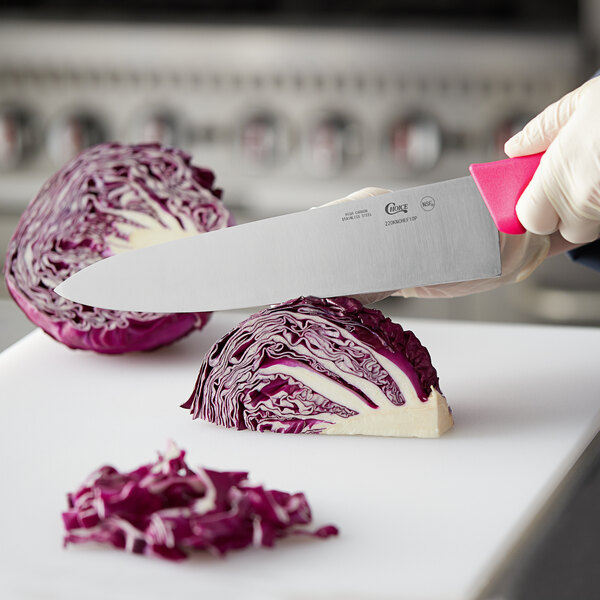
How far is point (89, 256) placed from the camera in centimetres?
152

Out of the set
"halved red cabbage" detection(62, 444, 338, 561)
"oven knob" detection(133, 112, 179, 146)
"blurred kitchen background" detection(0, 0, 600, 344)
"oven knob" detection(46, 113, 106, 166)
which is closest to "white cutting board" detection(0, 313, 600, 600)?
"halved red cabbage" detection(62, 444, 338, 561)

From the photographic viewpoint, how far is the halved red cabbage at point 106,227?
1.51 metres

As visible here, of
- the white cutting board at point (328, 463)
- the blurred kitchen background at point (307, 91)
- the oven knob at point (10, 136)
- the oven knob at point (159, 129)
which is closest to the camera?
the white cutting board at point (328, 463)

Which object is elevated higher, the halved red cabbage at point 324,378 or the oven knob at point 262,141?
the halved red cabbage at point 324,378

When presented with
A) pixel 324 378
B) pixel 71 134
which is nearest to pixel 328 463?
pixel 324 378

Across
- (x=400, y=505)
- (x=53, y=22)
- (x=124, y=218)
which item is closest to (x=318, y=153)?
(x=53, y=22)

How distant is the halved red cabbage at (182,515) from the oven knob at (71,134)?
234 centimetres

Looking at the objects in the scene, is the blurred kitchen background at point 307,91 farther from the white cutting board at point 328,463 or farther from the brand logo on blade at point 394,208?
the brand logo on blade at point 394,208

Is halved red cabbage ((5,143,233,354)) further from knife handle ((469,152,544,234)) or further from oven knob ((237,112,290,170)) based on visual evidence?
oven knob ((237,112,290,170))

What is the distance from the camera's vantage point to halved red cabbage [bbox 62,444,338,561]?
95 cm

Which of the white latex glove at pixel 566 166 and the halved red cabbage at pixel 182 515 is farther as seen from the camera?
the white latex glove at pixel 566 166

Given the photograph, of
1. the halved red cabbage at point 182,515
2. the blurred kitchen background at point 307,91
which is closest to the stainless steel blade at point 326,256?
the halved red cabbage at point 182,515

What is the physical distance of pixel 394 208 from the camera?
1344 millimetres

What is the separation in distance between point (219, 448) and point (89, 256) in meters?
0.43
